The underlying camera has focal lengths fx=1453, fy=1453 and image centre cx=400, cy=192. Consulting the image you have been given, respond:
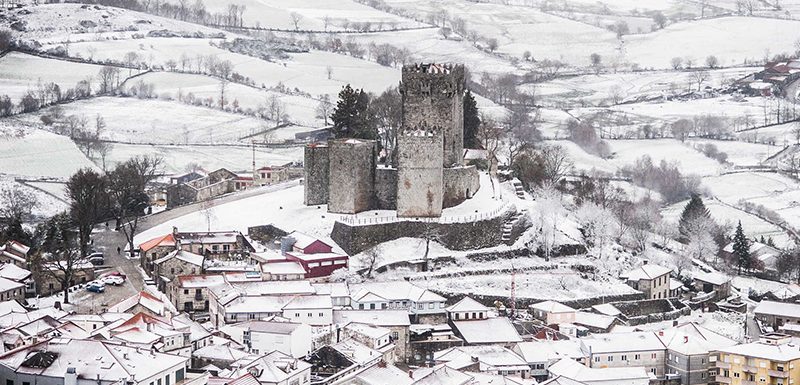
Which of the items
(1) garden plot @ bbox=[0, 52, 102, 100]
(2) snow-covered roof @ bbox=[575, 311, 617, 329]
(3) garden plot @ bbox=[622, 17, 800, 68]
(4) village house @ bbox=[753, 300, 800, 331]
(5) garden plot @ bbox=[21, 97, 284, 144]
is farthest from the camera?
(3) garden plot @ bbox=[622, 17, 800, 68]

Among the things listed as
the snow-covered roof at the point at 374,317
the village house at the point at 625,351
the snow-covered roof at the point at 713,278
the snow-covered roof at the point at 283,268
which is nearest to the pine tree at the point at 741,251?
the snow-covered roof at the point at 713,278

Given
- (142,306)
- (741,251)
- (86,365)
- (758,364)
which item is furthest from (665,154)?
(86,365)

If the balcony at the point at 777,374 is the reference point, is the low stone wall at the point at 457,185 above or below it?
above

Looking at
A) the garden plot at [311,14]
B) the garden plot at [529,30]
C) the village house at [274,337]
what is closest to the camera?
the village house at [274,337]

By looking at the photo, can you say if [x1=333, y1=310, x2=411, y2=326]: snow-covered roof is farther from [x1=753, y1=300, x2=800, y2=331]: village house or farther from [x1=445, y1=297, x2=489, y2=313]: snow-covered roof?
[x1=753, y1=300, x2=800, y2=331]: village house

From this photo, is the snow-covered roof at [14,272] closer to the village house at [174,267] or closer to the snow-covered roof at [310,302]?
the village house at [174,267]

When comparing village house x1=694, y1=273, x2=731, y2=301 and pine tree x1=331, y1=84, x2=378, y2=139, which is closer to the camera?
village house x1=694, y1=273, x2=731, y2=301

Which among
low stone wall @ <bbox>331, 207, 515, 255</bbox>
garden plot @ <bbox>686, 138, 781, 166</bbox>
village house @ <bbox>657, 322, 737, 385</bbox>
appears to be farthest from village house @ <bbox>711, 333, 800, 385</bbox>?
garden plot @ <bbox>686, 138, 781, 166</bbox>
